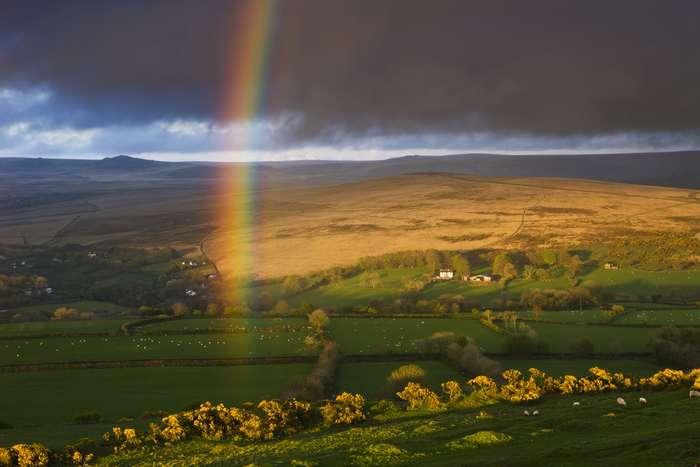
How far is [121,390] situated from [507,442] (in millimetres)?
28585

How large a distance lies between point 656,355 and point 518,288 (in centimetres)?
3586

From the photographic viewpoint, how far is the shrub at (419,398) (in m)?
33.2

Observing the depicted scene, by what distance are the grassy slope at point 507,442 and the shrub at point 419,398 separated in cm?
194

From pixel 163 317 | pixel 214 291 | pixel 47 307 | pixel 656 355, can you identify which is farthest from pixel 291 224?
pixel 656 355

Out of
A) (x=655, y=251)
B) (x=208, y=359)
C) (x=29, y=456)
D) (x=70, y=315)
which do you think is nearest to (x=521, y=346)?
(x=208, y=359)

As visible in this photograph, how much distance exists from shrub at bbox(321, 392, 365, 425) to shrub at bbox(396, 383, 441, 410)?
2.63 meters

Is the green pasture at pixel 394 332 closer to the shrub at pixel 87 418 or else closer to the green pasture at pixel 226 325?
the green pasture at pixel 226 325

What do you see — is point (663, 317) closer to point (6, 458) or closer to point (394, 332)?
point (394, 332)

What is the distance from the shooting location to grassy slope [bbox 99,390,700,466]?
62.5 feet

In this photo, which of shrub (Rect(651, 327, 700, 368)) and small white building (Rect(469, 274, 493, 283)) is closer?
shrub (Rect(651, 327, 700, 368))

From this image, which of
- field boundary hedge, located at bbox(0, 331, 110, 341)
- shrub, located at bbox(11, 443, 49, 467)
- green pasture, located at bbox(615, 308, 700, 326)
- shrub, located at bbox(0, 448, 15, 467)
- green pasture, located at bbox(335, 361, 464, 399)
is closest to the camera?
shrub, located at bbox(0, 448, 15, 467)

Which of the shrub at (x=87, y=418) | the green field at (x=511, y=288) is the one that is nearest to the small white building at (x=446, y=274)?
the green field at (x=511, y=288)

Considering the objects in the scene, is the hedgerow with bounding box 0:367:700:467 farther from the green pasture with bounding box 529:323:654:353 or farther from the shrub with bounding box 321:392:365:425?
the green pasture with bounding box 529:323:654:353

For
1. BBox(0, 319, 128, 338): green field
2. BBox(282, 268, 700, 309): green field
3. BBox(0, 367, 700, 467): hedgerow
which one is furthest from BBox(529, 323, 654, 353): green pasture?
BBox(0, 319, 128, 338): green field
